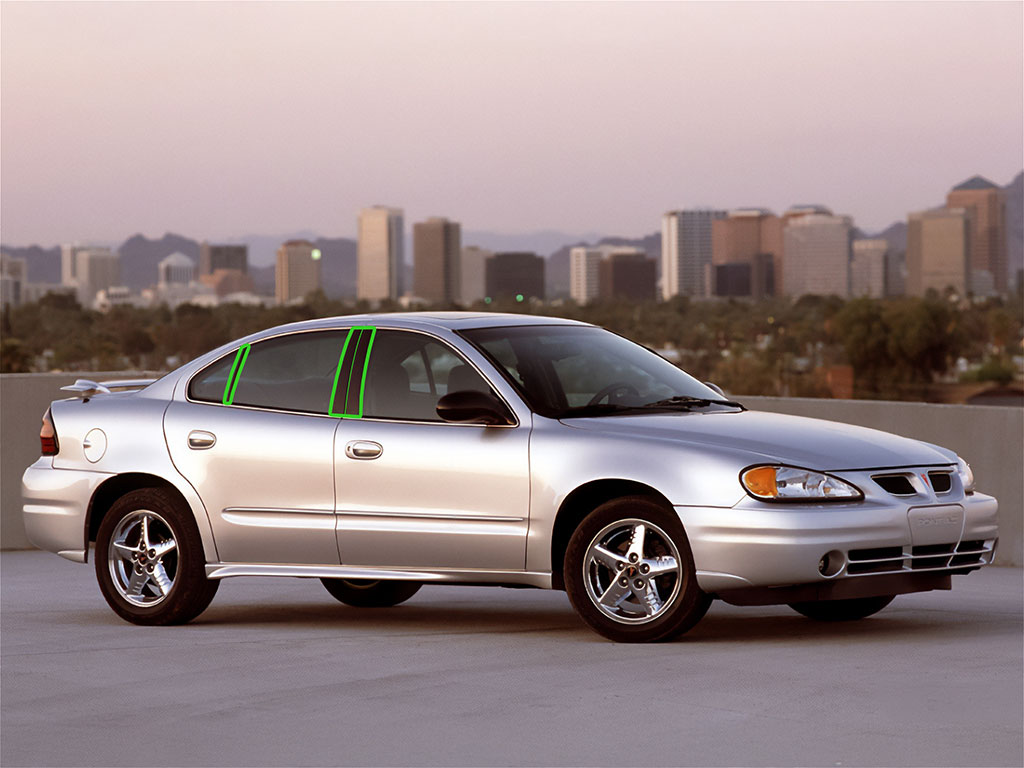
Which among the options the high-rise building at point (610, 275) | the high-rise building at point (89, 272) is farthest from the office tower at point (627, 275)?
the high-rise building at point (89, 272)

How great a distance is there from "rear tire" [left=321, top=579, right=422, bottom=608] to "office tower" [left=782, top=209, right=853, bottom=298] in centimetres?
17547

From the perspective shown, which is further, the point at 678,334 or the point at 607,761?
the point at 678,334

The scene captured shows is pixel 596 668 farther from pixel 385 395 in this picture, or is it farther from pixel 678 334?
pixel 678 334

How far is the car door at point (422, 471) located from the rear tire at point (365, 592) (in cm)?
132

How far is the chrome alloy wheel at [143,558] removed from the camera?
9.14m

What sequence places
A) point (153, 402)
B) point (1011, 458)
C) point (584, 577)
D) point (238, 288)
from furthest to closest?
point (238, 288) < point (1011, 458) < point (153, 402) < point (584, 577)

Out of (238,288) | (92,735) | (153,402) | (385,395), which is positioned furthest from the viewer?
(238,288)

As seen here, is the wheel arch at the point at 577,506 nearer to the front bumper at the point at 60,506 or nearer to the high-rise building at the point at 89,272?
the front bumper at the point at 60,506

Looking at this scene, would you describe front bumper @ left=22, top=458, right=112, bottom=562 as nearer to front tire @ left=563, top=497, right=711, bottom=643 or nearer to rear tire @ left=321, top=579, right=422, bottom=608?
rear tire @ left=321, top=579, right=422, bottom=608

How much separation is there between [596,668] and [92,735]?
2.16m

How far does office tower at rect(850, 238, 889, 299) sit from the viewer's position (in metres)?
182

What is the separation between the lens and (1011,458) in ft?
40.8

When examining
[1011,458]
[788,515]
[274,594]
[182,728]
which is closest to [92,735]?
[182,728]

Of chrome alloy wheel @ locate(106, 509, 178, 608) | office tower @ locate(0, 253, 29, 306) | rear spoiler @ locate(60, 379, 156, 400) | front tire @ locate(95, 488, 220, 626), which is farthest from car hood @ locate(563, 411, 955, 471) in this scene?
office tower @ locate(0, 253, 29, 306)
